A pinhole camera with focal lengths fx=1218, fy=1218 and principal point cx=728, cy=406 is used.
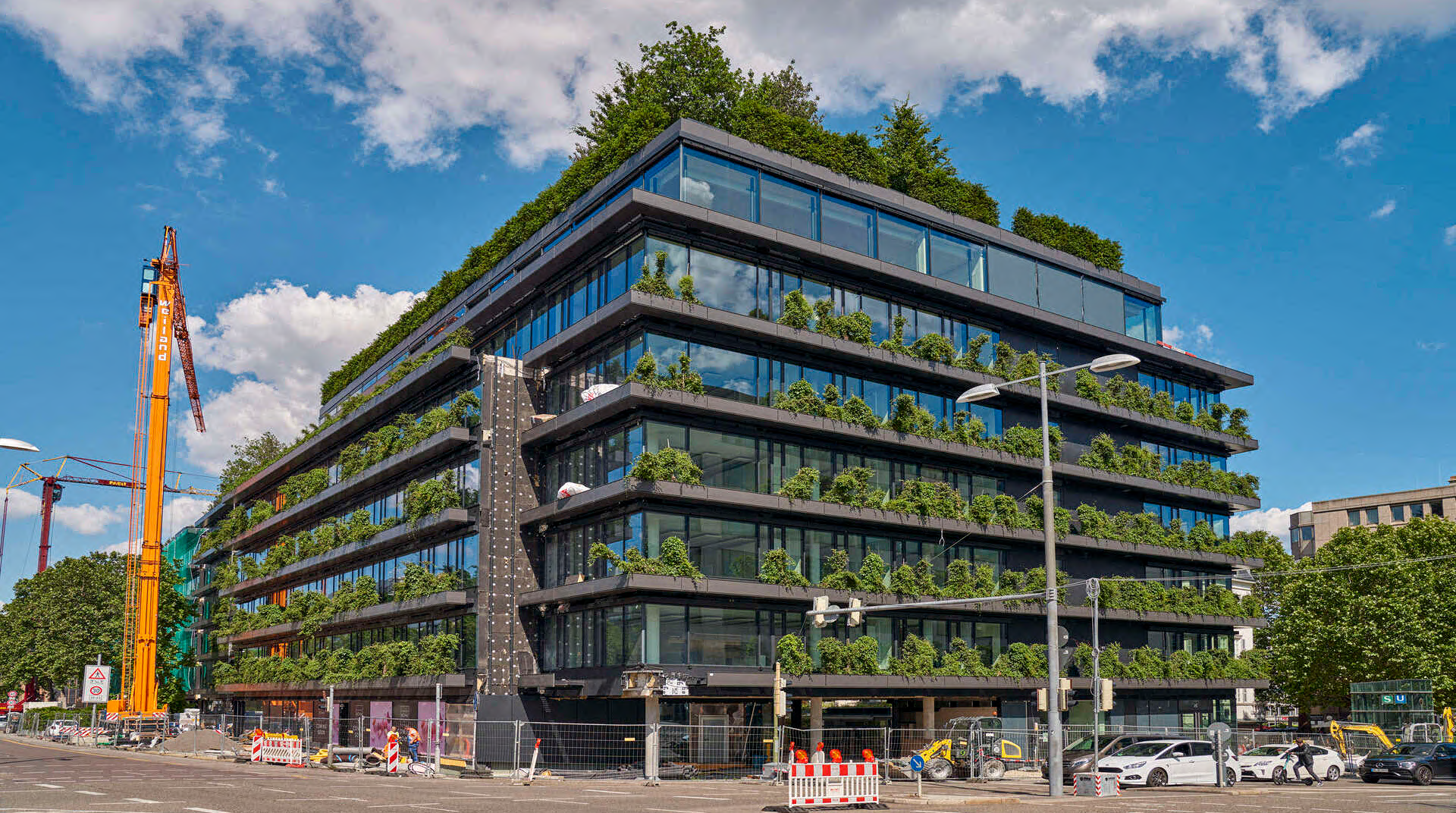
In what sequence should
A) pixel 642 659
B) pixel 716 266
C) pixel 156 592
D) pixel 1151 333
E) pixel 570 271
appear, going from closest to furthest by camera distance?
pixel 642 659 < pixel 716 266 < pixel 570 271 < pixel 1151 333 < pixel 156 592

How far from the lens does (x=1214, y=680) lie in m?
54.2

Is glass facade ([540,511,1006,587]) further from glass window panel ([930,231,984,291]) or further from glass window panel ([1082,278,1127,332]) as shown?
glass window panel ([1082,278,1127,332])

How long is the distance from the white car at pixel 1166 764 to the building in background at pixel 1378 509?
251 ft

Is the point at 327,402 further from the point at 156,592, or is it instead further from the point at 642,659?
the point at 642,659

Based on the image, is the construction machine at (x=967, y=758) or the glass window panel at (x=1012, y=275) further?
the glass window panel at (x=1012, y=275)

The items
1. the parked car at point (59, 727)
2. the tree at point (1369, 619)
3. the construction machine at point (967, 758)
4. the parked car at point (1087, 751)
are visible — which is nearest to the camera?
the parked car at point (1087, 751)

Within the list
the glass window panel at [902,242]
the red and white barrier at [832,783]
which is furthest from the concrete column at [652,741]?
the glass window panel at [902,242]

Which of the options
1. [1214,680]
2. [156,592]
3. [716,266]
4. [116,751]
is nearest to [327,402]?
[156,592]

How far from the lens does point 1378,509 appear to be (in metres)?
113

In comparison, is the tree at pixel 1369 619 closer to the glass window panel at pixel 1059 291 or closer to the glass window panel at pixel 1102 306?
→ the glass window panel at pixel 1102 306

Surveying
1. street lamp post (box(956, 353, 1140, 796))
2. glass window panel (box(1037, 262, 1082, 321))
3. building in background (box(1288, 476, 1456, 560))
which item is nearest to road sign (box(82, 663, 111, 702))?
street lamp post (box(956, 353, 1140, 796))

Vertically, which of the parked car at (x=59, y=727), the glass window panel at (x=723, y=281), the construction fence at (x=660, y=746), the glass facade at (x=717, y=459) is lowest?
the parked car at (x=59, y=727)

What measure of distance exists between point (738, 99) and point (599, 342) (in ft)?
36.6

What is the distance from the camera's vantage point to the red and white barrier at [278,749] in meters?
46.6
